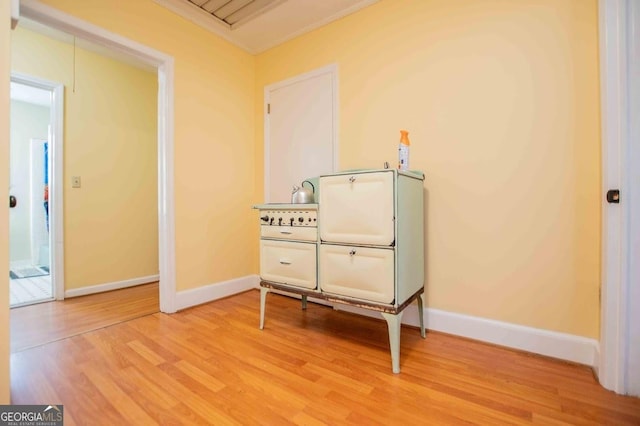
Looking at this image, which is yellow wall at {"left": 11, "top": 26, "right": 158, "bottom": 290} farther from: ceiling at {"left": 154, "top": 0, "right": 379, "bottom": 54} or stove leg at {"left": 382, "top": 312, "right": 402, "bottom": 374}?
stove leg at {"left": 382, "top": 312, "right": 402, "bottom": 374}

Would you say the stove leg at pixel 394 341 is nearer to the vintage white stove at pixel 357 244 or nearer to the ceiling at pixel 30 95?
the vintage white stove at pixel 357 244

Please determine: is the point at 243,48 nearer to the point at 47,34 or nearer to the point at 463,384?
the point at 47,34

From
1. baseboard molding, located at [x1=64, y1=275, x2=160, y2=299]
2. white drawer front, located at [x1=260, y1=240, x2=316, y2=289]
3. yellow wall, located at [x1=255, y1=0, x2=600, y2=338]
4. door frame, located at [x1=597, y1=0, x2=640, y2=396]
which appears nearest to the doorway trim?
white drawer front, located at [x1=260, y1=240, x2=316, y2=289]

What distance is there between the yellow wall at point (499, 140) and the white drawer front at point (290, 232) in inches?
30.6

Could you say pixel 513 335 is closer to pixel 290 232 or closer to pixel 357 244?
pixel 357 244

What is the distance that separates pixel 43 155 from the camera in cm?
405

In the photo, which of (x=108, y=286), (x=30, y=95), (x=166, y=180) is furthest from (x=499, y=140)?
(x=30, y=95)

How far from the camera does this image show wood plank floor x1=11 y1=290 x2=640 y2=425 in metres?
1.07

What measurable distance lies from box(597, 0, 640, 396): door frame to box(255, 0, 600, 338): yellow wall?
17cm

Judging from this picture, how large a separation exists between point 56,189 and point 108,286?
1.04 m

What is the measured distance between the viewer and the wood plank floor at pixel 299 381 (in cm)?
107

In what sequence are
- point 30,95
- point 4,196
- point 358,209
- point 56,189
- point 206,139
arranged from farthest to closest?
point 30,95 < point 56,189 < point 206,139 < point 358,209 < point 4,196

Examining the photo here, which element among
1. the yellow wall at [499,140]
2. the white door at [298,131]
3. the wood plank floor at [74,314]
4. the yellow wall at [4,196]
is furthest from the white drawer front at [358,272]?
the wood plank floor at [74,314]

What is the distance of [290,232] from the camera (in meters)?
1.75
